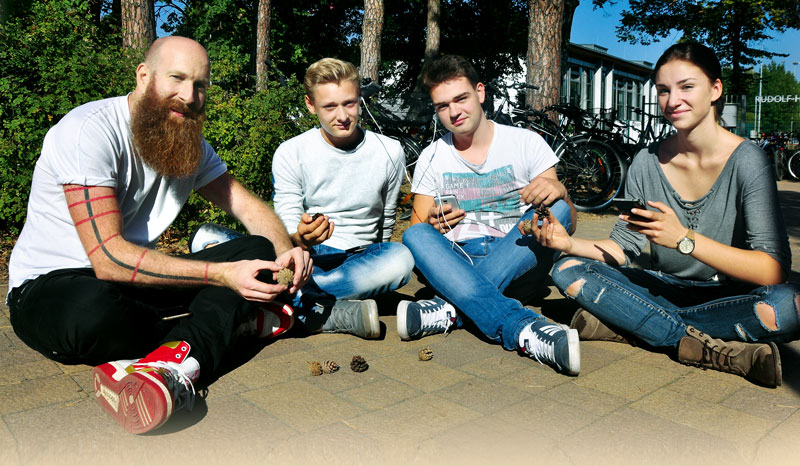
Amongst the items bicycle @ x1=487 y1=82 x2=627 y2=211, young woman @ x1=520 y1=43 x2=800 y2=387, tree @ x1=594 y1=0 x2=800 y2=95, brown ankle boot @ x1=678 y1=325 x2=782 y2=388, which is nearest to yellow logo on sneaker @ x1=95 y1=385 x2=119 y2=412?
young woman @ x1=520 y1=43 x2=800 y2=387

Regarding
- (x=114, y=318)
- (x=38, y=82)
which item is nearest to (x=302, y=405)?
(x=114, y=318)

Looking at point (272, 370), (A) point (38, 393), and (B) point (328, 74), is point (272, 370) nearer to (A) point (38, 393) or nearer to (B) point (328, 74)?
(A) point (38, 393)

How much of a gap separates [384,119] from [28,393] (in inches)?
261

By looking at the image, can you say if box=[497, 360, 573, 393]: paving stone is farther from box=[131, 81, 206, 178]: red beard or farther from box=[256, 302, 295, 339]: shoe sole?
box=[131, 81, 206, 178]: red beard

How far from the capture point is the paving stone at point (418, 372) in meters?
2.63

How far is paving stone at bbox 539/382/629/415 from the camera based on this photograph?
2.35 metres

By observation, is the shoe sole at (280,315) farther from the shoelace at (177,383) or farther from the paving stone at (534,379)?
the paving stone at (534,379)

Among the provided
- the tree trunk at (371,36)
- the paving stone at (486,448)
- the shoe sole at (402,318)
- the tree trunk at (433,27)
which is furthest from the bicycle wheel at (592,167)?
the tree trunk at (433,27)

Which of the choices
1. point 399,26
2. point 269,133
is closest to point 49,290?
point 269,133

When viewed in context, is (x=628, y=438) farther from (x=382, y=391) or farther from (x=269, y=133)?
(x=269, y=133)

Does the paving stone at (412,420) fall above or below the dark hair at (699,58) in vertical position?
below

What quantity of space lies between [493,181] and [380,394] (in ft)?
5.09

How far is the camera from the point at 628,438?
2.08 m

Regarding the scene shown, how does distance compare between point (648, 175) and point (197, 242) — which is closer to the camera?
point (648, 175)
